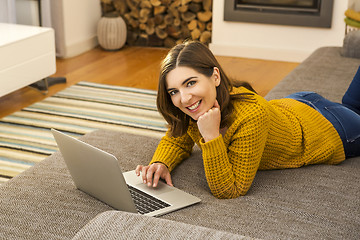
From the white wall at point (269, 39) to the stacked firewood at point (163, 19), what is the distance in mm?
185

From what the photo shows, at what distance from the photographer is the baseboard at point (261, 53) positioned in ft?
16.1

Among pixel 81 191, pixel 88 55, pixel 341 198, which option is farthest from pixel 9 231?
pixel 88 55

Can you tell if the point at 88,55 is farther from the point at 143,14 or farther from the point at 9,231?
the point at 9,231

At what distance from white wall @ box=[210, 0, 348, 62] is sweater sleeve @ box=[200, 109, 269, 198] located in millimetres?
3397

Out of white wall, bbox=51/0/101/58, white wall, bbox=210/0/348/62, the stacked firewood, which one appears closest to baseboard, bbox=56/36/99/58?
white wall, bbox=51/0/101/58

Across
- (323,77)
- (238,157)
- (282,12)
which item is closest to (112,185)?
(238,157)

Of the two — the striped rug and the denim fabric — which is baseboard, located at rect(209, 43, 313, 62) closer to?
the striped rug

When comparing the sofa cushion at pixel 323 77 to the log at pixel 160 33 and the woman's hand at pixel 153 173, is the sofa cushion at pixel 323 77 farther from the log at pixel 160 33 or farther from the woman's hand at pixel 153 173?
the log at pixel 160 33

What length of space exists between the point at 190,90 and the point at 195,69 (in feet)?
0.22

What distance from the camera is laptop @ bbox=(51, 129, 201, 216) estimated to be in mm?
1416

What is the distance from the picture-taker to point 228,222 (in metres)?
1.44

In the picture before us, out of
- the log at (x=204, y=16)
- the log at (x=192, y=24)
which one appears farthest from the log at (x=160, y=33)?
the log at (x=204, y=16)

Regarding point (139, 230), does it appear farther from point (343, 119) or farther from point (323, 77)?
point (323, 77)

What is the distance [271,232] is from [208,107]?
0.41 meters
